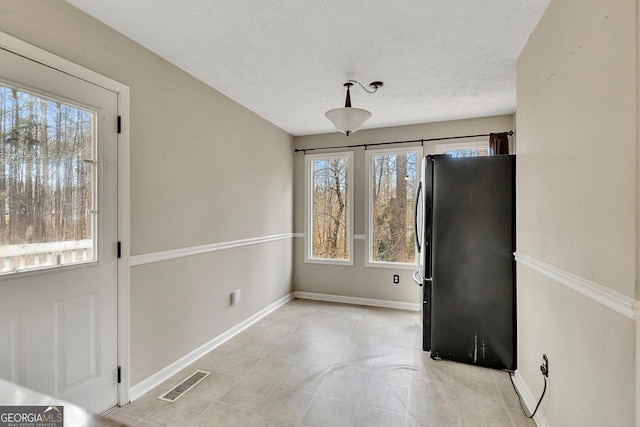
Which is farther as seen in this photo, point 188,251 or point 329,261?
point 329,261

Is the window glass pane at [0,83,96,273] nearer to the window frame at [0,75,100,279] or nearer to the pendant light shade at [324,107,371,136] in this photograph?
the window frame at [0,75,100,279]

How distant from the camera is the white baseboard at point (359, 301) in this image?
4.10 metres

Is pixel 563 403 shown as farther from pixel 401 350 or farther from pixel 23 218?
pixel 23 218

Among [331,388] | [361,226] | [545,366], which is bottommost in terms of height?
[331,388]

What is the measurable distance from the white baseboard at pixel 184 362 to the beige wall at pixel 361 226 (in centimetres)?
111

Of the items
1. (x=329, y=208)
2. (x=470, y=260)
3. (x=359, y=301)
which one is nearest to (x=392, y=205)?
(x=329, y=208)

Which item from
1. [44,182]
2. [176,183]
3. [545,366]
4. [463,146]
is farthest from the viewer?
[463,146]

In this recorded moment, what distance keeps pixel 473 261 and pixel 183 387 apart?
2.57 metres

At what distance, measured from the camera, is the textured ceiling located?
5.85ft

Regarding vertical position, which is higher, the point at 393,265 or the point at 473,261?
the point at 473,261

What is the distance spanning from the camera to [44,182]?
5.37 ft

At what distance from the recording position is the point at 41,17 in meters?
1.60

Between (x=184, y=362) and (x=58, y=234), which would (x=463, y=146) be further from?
(x=58, y=234)

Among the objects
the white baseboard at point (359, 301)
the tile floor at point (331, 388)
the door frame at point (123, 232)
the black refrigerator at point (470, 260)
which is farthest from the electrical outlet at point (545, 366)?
the door frame at point (123, 232)
